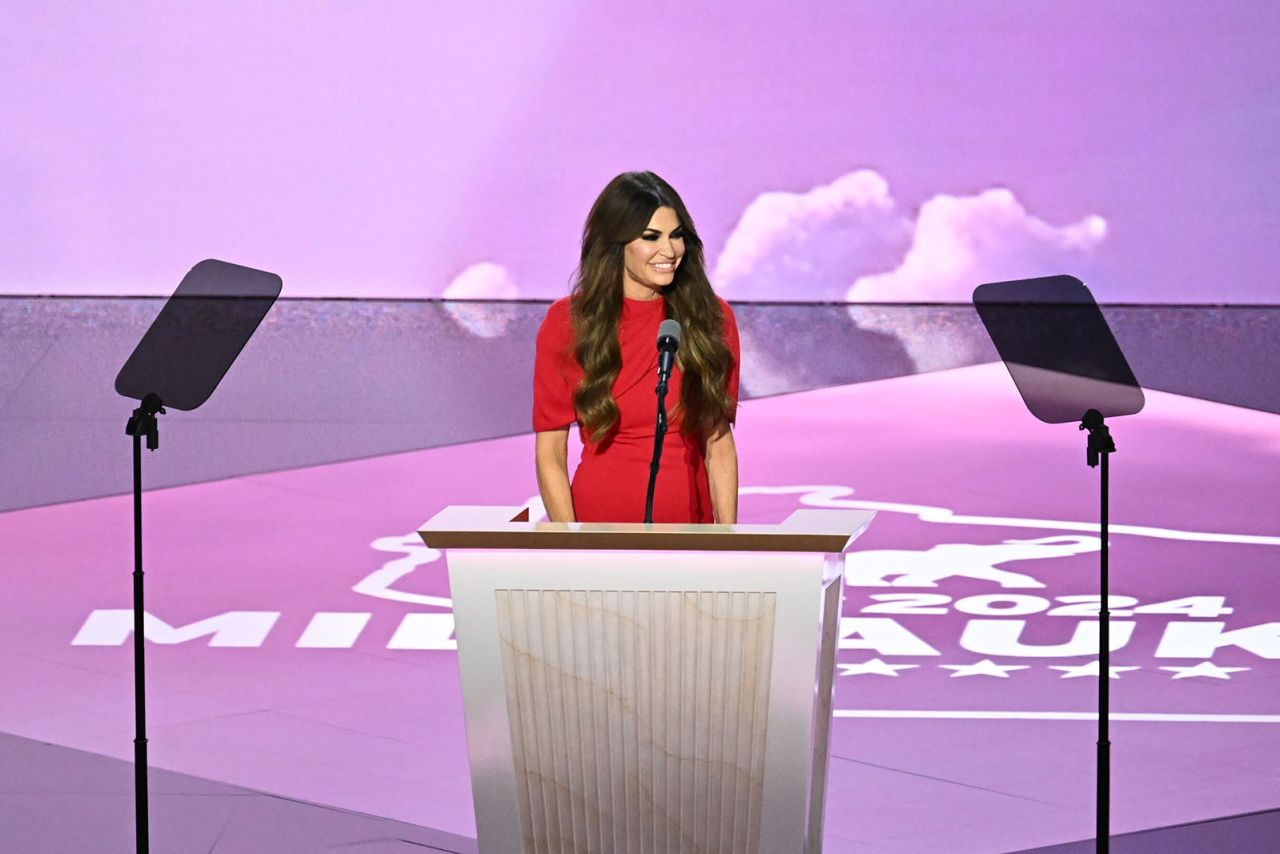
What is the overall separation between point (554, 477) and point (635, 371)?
212 millimetres

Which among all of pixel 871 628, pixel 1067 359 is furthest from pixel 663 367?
pixel 871 628

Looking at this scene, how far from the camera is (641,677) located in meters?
2.05

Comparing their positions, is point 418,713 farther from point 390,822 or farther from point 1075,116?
point 1075,116

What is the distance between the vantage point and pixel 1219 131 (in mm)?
7988

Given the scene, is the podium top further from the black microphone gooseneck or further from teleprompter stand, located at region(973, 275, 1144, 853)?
teleprompter stand, located at region(973, 275, 1144, 853)

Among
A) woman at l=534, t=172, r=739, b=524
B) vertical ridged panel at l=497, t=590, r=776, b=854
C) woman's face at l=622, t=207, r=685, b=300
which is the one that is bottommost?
vertical ridged panel at l=497, t=590, r=776, b=854

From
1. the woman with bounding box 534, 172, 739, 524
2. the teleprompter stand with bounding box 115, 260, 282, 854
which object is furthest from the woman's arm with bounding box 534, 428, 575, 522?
the teleprompter stand with bounding box 115, 260, 282, 854

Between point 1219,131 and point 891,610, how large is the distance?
4.36 m

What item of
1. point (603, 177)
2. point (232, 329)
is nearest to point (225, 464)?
point (603, 177)

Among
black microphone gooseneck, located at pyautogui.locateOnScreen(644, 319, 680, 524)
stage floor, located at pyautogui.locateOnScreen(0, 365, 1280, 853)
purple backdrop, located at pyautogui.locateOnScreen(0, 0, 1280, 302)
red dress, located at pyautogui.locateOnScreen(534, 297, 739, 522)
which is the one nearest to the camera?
black microphone gooseneck, located at pyautogui.locateOnScreen(644, 319, 680, 524)

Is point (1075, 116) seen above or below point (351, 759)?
above

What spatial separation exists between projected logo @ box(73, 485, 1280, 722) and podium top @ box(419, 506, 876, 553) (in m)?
1.62

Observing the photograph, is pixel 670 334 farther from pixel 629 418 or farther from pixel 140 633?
pixel 140 633

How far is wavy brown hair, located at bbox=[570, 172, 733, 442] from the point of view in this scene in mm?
2627
